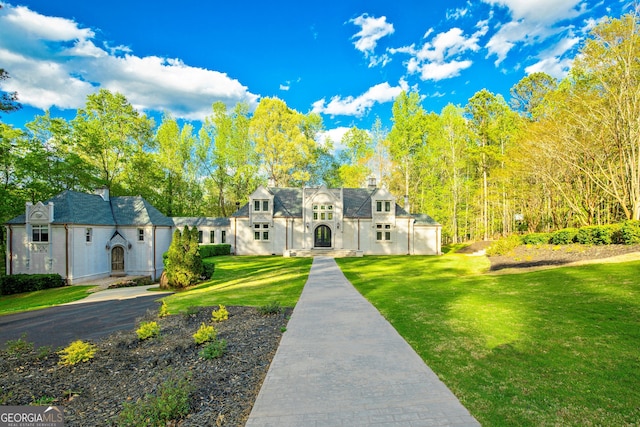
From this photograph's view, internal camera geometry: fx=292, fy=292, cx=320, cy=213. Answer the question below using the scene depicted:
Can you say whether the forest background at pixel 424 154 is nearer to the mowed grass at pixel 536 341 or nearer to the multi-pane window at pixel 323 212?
the multi-pane window at pixel 323 212

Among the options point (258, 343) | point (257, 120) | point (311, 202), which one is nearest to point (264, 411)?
point (258, 343)

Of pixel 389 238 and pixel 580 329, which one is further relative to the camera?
pixel 389 238

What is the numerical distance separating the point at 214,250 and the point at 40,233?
13.1 meters

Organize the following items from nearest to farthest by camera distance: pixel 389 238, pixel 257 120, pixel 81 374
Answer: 1. pixel 81 374
2. pixel 389 238
3. pixel 257 120

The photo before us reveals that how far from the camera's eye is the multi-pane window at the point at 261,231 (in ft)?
102

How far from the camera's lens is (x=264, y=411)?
4.16m

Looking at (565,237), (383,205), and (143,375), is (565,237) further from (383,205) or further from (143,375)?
(143,375)

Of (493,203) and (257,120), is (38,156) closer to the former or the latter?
(257,120)

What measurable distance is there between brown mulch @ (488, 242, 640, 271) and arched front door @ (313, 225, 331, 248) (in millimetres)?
16707

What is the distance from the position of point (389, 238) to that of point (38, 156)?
32743 millimetres

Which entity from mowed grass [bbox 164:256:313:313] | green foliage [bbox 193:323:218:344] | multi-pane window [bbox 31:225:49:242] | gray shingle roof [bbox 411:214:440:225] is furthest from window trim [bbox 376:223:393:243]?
multi-pane window [bbox 31:225:49:242]

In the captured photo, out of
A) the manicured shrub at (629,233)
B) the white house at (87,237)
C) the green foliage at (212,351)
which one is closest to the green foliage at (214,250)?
the white house at (87,237)

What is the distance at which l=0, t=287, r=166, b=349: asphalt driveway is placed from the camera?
8166 millimetres

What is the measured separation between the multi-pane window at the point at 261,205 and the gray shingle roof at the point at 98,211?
8478 millimetres
